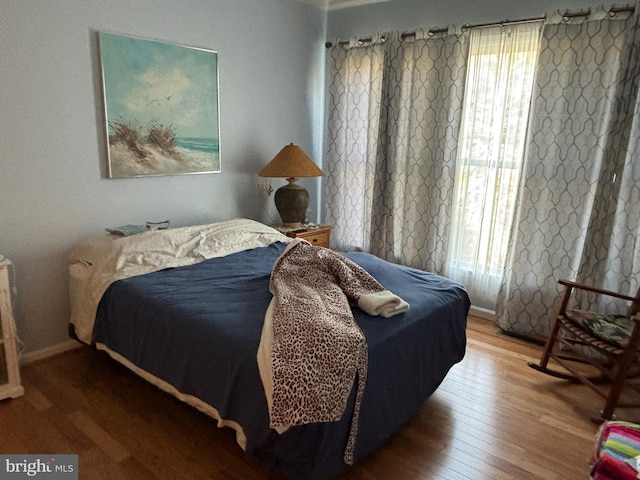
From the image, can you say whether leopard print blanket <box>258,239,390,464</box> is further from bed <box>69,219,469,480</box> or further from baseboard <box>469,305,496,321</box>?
baseboard <box>469,305,496,321</box>

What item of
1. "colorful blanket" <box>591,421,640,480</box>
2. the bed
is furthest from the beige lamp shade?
"colorful blanket" <box>591,421,640,480</box>

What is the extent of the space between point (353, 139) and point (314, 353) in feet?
9.15

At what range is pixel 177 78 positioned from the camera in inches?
120

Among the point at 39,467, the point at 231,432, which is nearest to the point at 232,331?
the point at 231,432

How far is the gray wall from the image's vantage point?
3016 mm

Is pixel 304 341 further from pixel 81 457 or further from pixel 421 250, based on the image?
pixel 421 250

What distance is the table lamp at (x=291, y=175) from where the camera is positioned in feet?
11.3

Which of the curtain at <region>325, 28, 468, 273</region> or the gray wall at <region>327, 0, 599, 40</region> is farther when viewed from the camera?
the curtain at <region>325, 28, 468, 273</region>

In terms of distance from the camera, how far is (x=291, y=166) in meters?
3.44

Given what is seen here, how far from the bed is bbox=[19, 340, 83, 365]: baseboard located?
20cm

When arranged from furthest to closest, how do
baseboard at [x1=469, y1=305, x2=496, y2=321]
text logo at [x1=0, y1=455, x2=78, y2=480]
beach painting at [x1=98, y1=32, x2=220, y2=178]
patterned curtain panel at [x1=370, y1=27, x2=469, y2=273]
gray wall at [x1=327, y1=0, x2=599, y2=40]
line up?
baseboard at [x1=469, y1=305, x2=496, y2=321]
patterned curtain panel at [x1=370, y1=27, x2=469, y2=273]
gray wall at [x1=327, y1=0, x2=599, y2=40]
beach painting at [x1=98, y1=32, x2=220, y2=178]
text logo at [x1=0, y1=455, x2=78, y2=480]

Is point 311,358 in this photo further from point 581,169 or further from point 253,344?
point 581,169

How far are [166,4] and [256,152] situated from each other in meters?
1.26

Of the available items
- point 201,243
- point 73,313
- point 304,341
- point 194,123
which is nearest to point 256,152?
point 194,123
